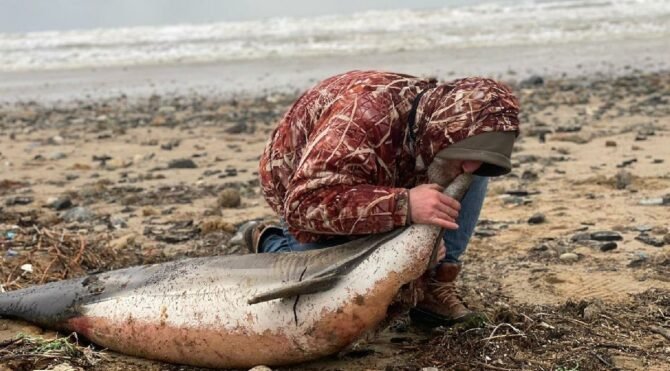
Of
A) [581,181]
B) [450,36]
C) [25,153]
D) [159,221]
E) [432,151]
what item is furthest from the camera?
[450,36]

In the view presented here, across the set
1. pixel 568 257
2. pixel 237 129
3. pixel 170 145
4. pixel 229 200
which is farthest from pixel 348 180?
pixel 237 129

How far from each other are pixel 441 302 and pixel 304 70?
18993 millimetres

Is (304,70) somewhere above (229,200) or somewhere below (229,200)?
below

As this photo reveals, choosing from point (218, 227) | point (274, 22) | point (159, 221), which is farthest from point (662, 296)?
point (274, 22)

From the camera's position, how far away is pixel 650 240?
5363 millimetres

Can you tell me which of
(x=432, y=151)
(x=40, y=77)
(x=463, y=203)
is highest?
(x=432, y=151)

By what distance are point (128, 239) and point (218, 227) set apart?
0.70m

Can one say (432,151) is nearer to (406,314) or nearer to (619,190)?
(406,314)

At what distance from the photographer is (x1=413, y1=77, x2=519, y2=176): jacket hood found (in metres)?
3.38

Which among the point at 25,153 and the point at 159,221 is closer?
the point at 159,221

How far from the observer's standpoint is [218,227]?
250 inches

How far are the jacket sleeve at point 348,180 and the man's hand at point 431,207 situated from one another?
0.04 meters

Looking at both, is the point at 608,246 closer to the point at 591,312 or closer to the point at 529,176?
the point at 591,312

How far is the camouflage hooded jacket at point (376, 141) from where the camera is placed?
11.2 feet
